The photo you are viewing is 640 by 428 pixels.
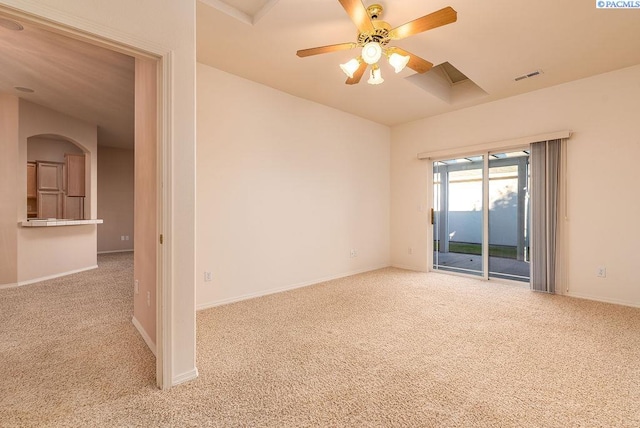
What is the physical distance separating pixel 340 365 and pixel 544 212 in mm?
3685

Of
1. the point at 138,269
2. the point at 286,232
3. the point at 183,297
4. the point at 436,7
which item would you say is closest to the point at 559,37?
the point at 436,7

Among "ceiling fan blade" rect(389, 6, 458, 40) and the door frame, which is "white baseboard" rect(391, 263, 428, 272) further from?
the door frame

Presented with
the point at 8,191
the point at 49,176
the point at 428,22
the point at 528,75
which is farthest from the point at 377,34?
the point at 49,176

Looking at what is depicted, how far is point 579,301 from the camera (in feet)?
11.5

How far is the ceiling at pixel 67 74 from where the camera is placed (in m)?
2.78

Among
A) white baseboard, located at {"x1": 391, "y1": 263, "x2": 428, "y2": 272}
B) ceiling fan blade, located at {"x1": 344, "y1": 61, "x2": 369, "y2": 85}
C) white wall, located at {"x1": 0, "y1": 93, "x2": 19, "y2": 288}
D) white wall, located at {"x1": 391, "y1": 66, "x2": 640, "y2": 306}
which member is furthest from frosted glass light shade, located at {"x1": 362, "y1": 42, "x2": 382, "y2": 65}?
white wall, located at {"x1": 0, "y1": 93, "x2": 19, "y2": 288}

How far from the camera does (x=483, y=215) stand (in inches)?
180

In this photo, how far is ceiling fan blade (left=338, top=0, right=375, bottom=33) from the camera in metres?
1.85

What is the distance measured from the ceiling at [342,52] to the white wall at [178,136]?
0.71 meters

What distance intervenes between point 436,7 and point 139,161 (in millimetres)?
2892

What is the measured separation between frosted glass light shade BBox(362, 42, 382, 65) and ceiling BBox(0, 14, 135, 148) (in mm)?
2351

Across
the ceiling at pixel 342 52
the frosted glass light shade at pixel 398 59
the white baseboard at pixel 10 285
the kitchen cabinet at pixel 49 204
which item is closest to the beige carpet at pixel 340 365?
the white baseboard at pixel 10 285

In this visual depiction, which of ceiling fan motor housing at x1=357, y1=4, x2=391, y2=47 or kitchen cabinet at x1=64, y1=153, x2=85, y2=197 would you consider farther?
kitchen cabinet at x1=64, y1=153, x2=85, y2=197

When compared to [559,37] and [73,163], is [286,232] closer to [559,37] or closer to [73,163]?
[559,37]
